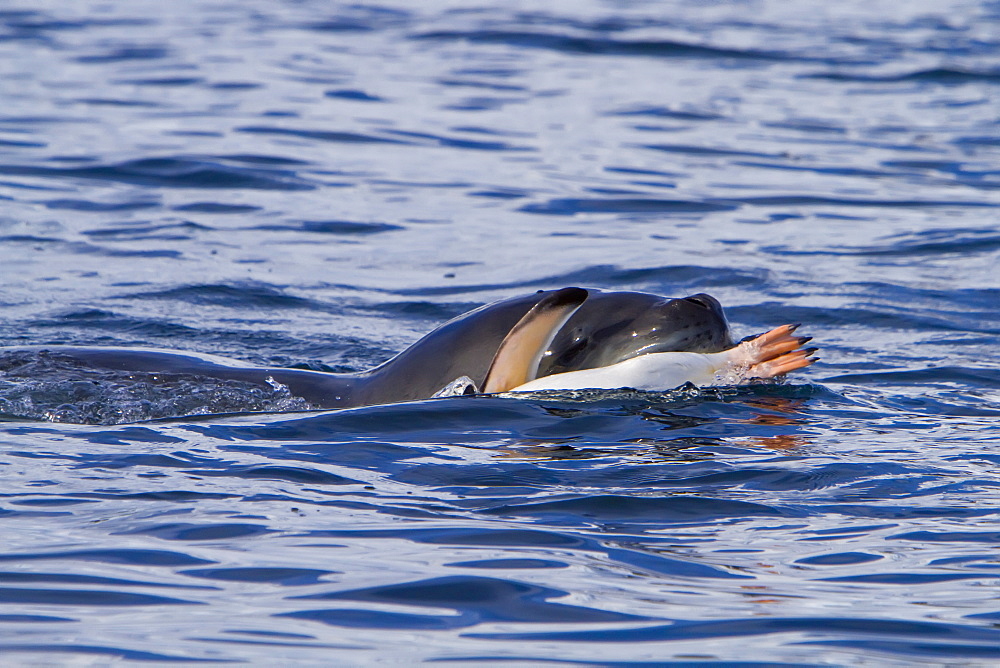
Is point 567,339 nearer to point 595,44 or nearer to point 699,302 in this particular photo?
point 699,302

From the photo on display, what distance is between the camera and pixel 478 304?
9.01 metres

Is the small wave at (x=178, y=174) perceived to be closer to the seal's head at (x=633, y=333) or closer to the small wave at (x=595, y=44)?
the seal's head at (x=633, y=333)

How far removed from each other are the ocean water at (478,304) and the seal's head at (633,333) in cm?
17

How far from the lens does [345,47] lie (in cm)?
2012

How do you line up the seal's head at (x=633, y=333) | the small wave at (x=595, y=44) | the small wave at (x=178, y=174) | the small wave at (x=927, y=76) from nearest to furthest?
the seal's head at (x=633, y=333) → the small wave at (x=178, y=174) → the small wave at (x=927, y=76) → the small wave at (x=595, y=44)

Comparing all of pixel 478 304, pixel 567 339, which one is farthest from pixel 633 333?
pixel 478 304

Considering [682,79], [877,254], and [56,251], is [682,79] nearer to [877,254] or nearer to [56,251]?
[877,254]

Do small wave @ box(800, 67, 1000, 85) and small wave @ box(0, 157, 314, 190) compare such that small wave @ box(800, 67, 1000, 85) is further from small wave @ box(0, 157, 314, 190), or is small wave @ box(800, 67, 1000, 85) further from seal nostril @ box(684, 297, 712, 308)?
seal nostril @ box(684, 297, 712, 308)

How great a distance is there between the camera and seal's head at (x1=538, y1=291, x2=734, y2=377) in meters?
5.69

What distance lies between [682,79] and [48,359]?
12826mm

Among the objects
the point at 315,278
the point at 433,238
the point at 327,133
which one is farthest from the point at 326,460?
the point at 327,133

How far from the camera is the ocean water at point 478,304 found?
12.6 feet

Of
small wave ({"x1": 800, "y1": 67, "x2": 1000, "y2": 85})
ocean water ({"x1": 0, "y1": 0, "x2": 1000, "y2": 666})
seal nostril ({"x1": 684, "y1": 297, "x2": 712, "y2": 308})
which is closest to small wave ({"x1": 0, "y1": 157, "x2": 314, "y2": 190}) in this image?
ocean water ({"x1": 0, "y1": 0, "x2": 1000, "y2": 666})

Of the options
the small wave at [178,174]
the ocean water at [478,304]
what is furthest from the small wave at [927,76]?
the small wave at [178,174]
